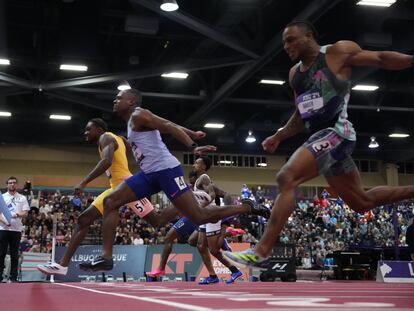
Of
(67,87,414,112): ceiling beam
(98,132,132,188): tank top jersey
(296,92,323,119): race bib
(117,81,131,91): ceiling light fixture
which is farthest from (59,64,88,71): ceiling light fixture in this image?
(296,92,323,119): race bib

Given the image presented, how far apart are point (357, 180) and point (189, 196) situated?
5.55 feet

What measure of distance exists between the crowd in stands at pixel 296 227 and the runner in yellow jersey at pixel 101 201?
892cm

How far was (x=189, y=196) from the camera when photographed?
5312 millimetres

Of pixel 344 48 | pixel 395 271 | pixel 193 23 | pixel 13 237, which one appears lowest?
pixel 395 271

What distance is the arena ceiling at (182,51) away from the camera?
13523 mm

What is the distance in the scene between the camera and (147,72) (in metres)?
16.1

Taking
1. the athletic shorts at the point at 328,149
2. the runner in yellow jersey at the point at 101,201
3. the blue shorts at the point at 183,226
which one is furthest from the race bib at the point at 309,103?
the blue shorts at the point at 183,226

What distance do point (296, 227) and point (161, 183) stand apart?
17.2 meters

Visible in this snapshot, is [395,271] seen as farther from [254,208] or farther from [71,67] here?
[71,67]

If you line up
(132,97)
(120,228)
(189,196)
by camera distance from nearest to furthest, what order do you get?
1. (189,196)
2. (132,97)
3. (120,228)

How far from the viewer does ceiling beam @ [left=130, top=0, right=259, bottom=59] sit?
12.0m

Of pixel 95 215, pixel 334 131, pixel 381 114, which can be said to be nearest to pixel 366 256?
pixel 381 114

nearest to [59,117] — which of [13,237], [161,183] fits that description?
[13,237]

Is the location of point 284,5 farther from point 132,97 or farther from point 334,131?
point 334,131
